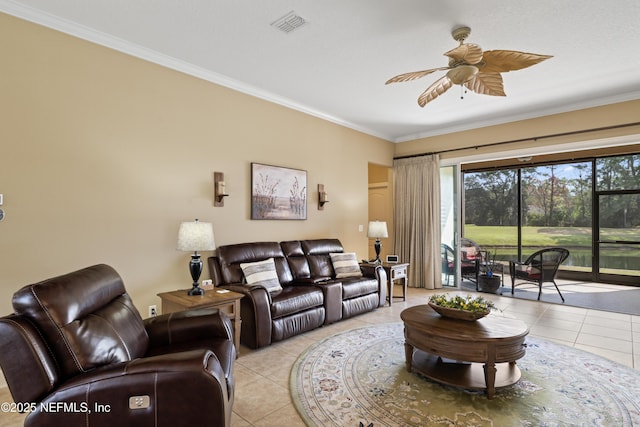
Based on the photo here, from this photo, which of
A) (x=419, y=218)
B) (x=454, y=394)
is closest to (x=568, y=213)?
(x=419, y=218)

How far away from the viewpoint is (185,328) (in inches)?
87.4

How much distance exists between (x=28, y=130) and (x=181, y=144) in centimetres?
124

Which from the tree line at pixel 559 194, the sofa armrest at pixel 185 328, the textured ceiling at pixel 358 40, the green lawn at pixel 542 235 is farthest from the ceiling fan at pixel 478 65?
the green lawn at pixel 542 235

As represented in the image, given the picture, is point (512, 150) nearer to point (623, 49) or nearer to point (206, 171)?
point (623, 49)

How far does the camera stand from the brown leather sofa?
129 inches

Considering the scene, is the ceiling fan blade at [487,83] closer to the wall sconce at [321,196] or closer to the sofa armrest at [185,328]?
the wall sconce at [321,196]

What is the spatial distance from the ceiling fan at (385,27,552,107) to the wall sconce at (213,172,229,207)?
219 centimetres

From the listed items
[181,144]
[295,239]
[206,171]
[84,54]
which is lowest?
[295,239]

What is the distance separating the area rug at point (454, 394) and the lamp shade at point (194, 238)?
4.47ft

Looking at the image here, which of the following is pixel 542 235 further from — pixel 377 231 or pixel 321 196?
pixel 321 196

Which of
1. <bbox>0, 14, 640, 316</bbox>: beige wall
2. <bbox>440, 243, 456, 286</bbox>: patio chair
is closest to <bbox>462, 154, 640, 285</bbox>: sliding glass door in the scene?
<bbox>440, 243, 456, 286</bbox>: patio chair

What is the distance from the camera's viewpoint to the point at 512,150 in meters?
5.27

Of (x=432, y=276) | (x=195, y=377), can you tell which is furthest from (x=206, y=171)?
(x=432, y=276)

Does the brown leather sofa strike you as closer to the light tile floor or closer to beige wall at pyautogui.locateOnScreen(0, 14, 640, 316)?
the light tile floor
